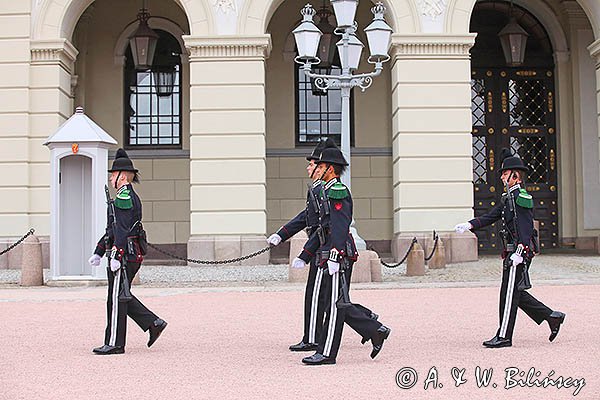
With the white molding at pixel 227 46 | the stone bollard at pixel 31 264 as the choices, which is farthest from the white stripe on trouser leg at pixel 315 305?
the white molding at pixel 227 46

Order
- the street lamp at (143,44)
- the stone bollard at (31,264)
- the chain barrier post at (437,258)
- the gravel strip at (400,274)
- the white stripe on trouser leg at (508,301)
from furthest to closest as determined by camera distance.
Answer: the street lamp at (143,44) < the chain barrier post at (437,258) < the gravel strip at (400,274) < the stone bollard at (31,264) < the white stripe on trouser leg at (508,301)

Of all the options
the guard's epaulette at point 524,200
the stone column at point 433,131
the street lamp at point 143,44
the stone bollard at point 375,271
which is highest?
the street lamp at point 143,44

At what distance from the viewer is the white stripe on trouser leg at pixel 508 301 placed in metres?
8.50

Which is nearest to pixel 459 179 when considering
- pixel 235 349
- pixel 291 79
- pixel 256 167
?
pixel 256 167

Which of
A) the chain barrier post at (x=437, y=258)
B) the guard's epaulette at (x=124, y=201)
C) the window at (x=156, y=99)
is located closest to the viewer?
the guard's epaulette at (x=124, y=201)

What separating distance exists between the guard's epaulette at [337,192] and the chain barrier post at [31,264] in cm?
874

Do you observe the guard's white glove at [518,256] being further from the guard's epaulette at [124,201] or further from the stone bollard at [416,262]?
the stone bollard at [416,262]

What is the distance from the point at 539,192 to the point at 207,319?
13356mm

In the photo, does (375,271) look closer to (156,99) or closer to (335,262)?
(335,262)

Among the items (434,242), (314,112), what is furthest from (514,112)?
(434,242)

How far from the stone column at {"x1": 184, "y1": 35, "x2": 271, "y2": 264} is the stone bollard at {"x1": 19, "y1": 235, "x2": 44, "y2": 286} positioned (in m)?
3.60

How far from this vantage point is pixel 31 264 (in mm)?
15422

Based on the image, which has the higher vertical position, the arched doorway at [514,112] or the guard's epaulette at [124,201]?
the arched doorway at [514,112]

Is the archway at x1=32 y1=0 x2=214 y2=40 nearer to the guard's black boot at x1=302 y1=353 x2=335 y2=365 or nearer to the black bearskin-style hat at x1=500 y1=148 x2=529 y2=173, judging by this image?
the black bearskin-style hat at x1=500 y1=148 x2=529 y2=173
